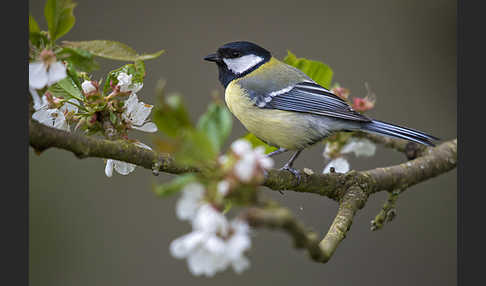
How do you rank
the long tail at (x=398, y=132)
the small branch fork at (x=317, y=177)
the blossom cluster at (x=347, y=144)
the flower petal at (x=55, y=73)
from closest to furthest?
the small branch fork at (x=317, y=177)
the flower petal at (x=55, y=73)
the long tail at (x=398, y=132)
the blossom cluster at (x=347, y=144)

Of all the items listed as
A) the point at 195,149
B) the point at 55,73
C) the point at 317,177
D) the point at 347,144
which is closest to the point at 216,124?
the point at 195,149

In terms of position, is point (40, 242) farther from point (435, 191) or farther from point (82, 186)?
point (435, 191)

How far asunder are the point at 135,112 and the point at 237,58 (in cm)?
90

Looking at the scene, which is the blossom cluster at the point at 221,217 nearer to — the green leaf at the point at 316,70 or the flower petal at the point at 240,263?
the flower petal at the point at 240,263

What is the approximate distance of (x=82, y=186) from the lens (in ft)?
8.98

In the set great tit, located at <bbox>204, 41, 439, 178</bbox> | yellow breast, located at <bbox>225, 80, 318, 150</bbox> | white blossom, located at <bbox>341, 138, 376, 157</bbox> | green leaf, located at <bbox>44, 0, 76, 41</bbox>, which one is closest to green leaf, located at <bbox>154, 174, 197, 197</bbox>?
green leaf, located at <bbox>44, 0, 76, 41</bbox>

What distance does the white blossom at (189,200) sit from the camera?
2.05 ft

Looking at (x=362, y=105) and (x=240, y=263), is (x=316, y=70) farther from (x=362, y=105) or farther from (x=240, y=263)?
(x=240, y=263)

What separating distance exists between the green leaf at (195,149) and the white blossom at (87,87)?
2.20 feet

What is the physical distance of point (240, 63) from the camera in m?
2.08

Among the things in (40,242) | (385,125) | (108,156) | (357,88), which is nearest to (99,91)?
(108,156)

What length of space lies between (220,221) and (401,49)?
129 inches

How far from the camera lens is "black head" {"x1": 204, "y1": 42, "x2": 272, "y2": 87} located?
80.1 inches

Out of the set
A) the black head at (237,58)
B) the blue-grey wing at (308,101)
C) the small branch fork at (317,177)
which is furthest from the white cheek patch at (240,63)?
the small branch fork at (317,177)
